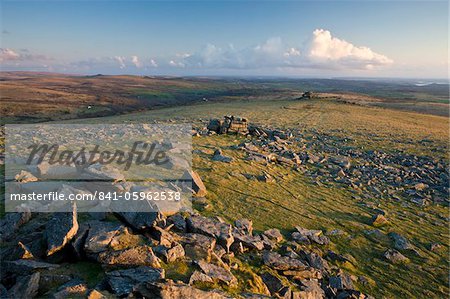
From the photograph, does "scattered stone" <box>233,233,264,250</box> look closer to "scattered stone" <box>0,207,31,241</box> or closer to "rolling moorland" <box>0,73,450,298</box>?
"rolling moorland" <box>0,73,450,298</box>

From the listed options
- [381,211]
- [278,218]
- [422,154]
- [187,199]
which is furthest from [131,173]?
[422,154]

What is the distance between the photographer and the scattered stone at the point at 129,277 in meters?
6.68

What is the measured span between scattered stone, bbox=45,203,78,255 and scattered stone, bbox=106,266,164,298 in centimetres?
161

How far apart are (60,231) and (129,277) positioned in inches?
92.8

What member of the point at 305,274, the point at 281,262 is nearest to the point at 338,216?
the point at 305,274

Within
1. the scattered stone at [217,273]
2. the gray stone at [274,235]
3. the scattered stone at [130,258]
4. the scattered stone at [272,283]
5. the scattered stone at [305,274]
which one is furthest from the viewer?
the gray stone at [274,235]

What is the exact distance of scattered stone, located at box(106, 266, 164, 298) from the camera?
668 cm

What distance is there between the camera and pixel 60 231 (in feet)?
26.2

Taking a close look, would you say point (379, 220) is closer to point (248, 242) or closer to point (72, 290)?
point (248, 242)

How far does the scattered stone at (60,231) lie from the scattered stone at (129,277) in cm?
161

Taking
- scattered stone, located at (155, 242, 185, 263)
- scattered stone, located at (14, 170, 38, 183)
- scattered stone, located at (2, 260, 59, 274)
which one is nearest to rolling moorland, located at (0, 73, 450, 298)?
scattered stone, located at (155, 242, 185, 263)

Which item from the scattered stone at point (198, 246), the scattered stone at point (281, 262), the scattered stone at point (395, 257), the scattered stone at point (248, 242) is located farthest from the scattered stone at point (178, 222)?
the scattered stone at point (395, 257)

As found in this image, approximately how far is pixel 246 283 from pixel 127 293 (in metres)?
3.37

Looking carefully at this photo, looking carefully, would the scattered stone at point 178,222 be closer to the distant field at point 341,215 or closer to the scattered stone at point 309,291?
the distant field at point 341,215
